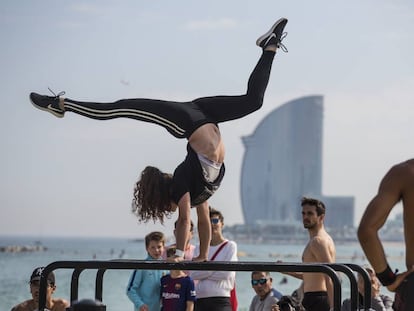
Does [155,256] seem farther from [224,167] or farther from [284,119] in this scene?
[284,119]

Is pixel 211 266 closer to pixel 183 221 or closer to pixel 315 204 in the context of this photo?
pixel 183 221

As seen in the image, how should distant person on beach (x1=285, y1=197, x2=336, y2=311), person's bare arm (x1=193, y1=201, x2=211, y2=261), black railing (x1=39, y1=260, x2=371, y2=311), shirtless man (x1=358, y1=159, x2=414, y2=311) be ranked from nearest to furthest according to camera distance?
shirtless man (x1=358, y1=159, x2=414, y2=311) → black railing (x1=39, y1=260, x2=371, y2=311) → person's bare arm (x1=193, y1=201, x2=211, y2=261) → distant person on beach (x1=285, y1=197, x2=336, y2=311)

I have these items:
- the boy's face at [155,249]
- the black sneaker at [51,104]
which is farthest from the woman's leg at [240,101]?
the boy's face at [155,249]

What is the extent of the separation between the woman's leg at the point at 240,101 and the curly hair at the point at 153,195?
1.44 feet

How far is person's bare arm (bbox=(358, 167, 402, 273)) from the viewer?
4.71 meters

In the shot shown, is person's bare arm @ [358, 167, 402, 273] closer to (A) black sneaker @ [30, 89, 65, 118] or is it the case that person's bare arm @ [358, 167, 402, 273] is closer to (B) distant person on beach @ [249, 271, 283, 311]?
(A) black sneaker @ [30, 89, 65, 118]

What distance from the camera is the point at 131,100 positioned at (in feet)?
22.3

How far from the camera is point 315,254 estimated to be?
775 cm

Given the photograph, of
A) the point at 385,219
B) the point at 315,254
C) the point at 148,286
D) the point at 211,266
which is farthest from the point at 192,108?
the point at 148,286

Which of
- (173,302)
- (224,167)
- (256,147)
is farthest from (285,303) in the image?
(256,147)

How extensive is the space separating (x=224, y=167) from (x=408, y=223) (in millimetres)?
2364

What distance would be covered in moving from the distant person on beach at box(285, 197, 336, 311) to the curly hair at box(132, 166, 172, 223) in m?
1.27

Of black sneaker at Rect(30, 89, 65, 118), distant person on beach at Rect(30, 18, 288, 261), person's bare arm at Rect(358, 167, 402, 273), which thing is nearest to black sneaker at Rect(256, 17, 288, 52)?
distant person on beach at Rect(30, 18, 288, 261)

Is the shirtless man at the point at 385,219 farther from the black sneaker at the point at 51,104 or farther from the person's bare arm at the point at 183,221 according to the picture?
the black sneaker at the point at 51,104
